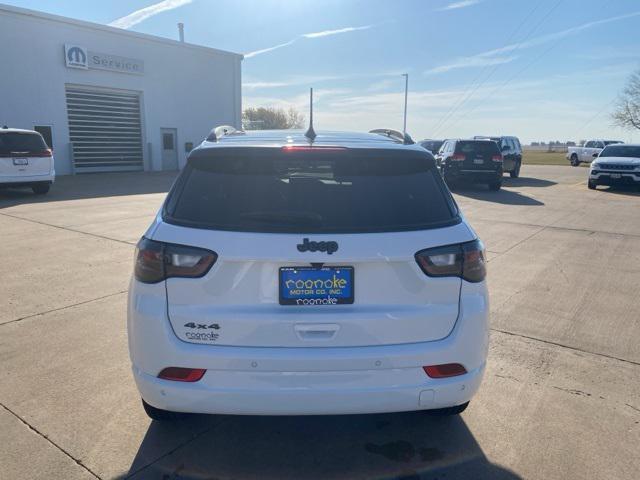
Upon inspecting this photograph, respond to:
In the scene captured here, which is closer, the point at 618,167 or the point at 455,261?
the point at 455,261

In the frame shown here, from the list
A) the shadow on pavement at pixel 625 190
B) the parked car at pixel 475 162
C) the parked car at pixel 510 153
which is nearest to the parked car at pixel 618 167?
the shadow on pavement at pixel 625 190

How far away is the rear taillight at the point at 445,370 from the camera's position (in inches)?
95.0

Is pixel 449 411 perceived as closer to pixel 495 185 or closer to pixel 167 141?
pixel 495 185

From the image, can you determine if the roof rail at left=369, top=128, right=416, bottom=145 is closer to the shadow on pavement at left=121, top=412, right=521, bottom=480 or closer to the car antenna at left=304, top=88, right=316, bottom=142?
the car antenna at left=304, top=88, right=316, bottom=142

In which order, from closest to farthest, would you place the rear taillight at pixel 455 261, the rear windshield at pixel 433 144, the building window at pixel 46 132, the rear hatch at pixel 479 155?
1. the rear taillight at pixel 455 261
2. the rear hatch at pixel 479 155
3. the building window at pixel 46 132
4. the rear windshield at pixel 433 144

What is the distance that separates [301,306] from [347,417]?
45.5 inches

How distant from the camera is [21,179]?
13672 mm

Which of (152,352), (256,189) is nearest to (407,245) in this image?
(256,189)

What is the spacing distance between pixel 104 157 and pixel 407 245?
25.1 meters

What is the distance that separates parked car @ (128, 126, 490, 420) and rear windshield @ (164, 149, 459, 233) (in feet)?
0.03

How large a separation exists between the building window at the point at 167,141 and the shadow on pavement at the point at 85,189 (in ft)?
15.2

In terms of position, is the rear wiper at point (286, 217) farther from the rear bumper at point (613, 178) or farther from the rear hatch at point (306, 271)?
the rear bumper at point (613, 178)

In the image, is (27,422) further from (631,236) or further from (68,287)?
(631,236)

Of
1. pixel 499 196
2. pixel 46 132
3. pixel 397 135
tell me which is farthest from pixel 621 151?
pixel 46 132
